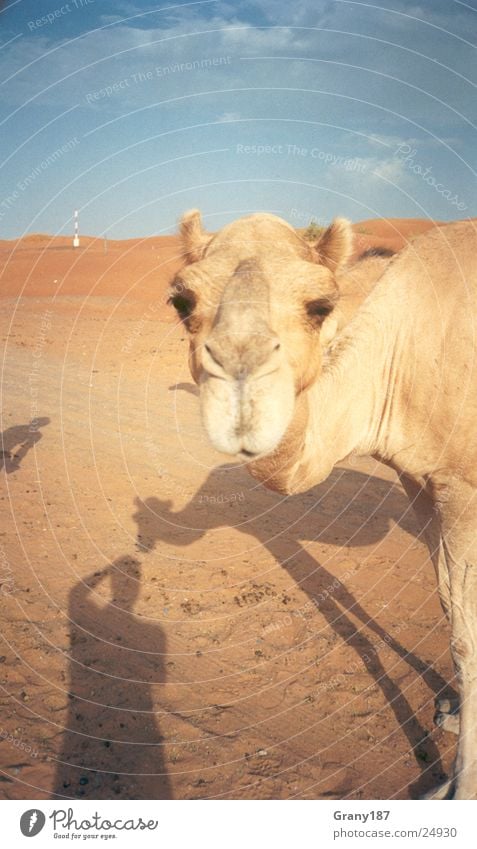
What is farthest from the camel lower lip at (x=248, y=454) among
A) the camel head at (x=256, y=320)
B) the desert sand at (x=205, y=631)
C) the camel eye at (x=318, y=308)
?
the desert sand at (x=205, y=631)

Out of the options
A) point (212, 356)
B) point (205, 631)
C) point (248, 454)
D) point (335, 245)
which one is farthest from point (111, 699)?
point (335, 245)

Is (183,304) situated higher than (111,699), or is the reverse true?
(183,304)

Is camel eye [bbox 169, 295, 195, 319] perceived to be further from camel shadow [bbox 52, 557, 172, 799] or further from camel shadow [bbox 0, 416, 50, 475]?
camel shadow [bbox 0, 416, 50, 475]

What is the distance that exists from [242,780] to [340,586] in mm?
3191

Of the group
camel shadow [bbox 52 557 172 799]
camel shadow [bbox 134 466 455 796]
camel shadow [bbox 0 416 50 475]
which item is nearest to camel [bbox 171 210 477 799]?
camel shadow [bbox 134 466 455 796]

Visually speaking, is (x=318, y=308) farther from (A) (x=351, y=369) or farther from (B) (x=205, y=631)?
(B) (x=205, y=631)

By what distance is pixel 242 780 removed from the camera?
487cm

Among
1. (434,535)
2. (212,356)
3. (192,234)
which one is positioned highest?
(192,234)

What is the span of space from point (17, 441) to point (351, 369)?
32.0ft

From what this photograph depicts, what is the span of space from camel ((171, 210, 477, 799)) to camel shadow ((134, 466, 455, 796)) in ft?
2.04

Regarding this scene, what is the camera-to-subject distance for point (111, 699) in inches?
225

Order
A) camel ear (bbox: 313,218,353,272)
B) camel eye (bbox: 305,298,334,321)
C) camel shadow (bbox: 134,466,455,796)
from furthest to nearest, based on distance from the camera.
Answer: camel shadow (bbox: 134,466,455,796) → camel ear (bbox: 313,218,353,272) → camel eye (bbox: 305,298,334,321)

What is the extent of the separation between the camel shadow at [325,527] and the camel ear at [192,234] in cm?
440

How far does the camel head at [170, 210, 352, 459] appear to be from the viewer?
10.3 feet
